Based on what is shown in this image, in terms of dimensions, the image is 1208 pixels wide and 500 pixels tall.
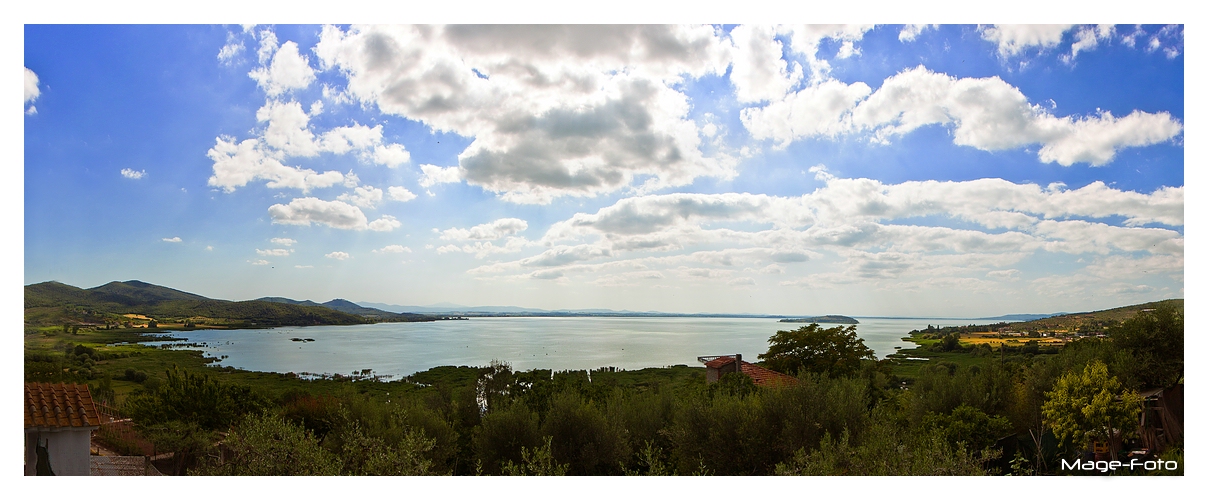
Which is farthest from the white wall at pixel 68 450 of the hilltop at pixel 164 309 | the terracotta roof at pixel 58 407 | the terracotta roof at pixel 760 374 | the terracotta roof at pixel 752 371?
the terracotta roof at pixel 760 374

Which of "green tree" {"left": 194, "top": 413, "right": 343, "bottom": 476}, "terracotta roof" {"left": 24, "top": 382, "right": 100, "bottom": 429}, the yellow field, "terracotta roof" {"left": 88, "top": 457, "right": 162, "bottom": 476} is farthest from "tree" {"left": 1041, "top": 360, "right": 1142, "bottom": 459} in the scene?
"terracotta roof" {"left": 24, "top": 382, "right": 100, "bottom": 429}

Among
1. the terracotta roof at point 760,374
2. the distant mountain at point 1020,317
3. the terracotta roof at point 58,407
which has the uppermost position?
the distant mountain at point 1020,317

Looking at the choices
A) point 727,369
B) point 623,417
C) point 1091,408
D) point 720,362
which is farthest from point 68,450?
point 1091,408

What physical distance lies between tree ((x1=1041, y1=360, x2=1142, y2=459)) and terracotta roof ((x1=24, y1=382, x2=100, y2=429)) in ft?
28.4

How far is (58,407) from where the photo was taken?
4.55m

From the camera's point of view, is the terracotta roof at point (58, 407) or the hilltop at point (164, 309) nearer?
the terracotta roof at point (58, 407)

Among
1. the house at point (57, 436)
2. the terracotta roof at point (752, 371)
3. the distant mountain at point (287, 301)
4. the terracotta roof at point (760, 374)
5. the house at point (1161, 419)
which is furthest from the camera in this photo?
the terracotta roof at point (752, 371)

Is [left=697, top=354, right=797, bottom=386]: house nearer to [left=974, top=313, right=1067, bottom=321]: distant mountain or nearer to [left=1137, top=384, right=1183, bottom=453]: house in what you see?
[left=974, top=313, right=1067, bottom=321]: distant mountain

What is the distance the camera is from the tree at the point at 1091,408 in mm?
4629

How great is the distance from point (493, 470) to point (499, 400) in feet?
3.01

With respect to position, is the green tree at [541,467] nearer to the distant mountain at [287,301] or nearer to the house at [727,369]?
the house at [727,369]

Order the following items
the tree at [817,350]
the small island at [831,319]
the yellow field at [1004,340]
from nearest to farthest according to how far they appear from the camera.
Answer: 1. the yellow field at [1004,340]
2. the small island at [831,319]
3. the tree at [817,350]

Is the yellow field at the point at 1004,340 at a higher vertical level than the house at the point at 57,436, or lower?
higher

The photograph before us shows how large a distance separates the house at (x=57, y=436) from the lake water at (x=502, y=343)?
200 cm
